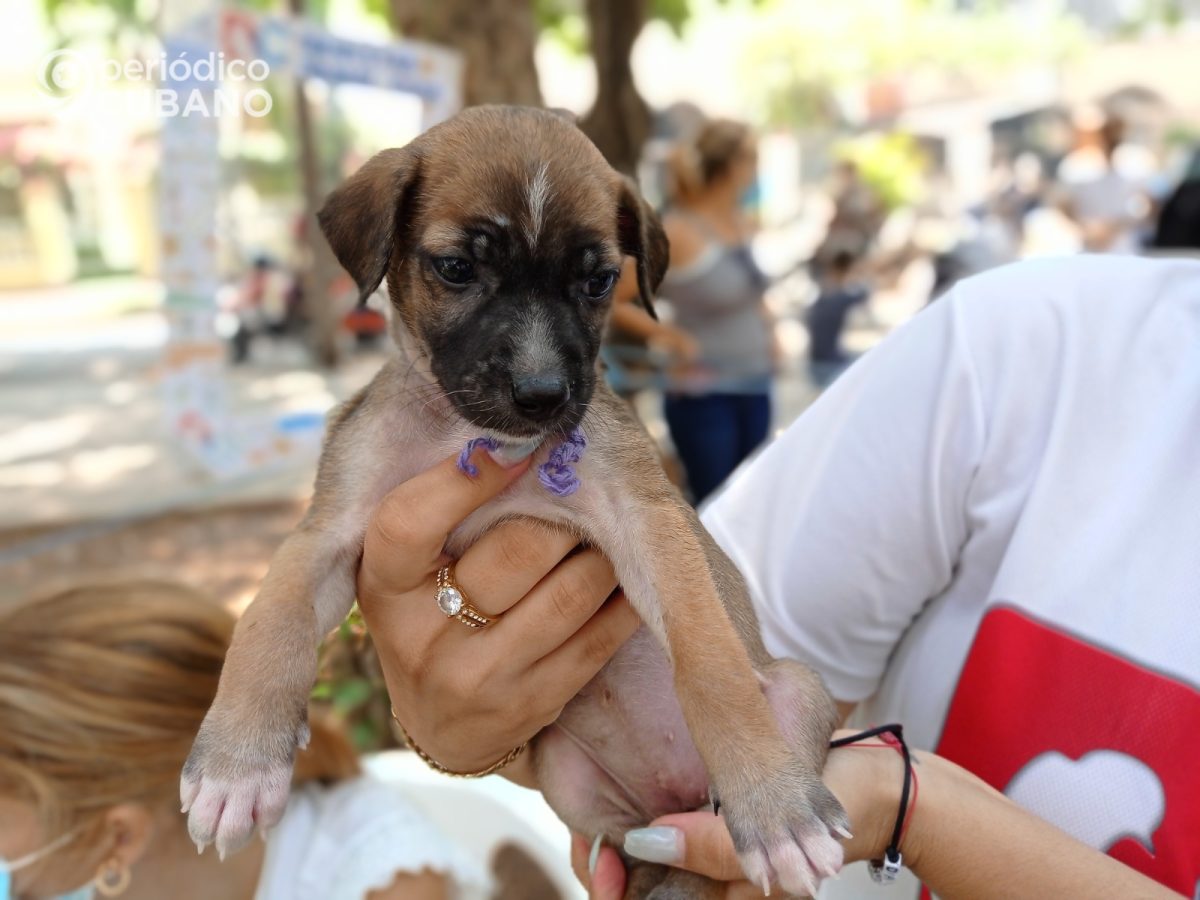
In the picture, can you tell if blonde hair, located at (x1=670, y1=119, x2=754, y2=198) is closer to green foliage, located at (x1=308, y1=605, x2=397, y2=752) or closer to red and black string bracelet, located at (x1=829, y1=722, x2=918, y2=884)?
green foliage, located at (x1=308, y1=605, x2=397, y2=752)

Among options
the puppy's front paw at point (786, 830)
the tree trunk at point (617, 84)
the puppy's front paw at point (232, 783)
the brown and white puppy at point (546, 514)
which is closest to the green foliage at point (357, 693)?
the brown and white puppy at point (546, 514)

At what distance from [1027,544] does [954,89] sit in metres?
49.8

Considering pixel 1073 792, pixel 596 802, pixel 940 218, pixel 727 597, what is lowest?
pixel 940 218

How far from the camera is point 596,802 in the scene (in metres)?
2.26

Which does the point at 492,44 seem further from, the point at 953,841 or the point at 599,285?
the point at 953,841

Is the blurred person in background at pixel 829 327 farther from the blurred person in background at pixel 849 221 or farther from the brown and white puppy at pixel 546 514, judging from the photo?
the brown and white puppy at pixel 546 514

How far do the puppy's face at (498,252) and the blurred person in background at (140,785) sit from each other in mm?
1334

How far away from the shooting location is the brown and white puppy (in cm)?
180

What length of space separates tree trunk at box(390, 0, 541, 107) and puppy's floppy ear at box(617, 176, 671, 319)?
4578 mm

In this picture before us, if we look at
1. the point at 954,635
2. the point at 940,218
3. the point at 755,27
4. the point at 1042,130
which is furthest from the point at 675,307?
the point at 755,27

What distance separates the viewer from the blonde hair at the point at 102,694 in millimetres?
2768

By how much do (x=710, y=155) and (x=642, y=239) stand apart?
5.67 metres

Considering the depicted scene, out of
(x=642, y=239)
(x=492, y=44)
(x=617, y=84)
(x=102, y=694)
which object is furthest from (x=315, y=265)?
(x=642, y=239)

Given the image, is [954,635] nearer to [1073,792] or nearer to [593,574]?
[1073,792]
